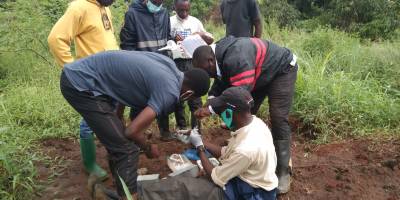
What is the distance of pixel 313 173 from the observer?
3916mm

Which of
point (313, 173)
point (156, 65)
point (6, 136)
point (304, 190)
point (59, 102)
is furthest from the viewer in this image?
point (59, 102)

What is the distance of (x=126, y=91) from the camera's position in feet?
9.44

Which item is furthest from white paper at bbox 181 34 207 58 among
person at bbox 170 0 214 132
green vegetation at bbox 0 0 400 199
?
green vegetation at bbox 0 0 400 199

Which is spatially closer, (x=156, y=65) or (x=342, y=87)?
(x=156, y=65)

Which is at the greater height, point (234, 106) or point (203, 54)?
point (203, 54)

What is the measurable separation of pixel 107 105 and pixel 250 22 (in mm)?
3280

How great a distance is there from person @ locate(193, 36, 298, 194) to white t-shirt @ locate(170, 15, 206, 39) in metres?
1.19

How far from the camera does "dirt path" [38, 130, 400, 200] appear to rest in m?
3.61

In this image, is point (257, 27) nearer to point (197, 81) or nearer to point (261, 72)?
point (261, 72)

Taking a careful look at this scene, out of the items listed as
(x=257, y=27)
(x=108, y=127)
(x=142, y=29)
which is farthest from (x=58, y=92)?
(x=108, y=127)

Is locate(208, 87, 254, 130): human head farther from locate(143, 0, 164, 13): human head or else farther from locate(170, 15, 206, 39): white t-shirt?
locate(170, 15, 206, 39): white t-shirt

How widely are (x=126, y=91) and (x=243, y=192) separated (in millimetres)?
1102

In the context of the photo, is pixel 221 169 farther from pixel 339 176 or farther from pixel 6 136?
pixel 6 136

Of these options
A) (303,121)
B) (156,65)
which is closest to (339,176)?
(303,121)
